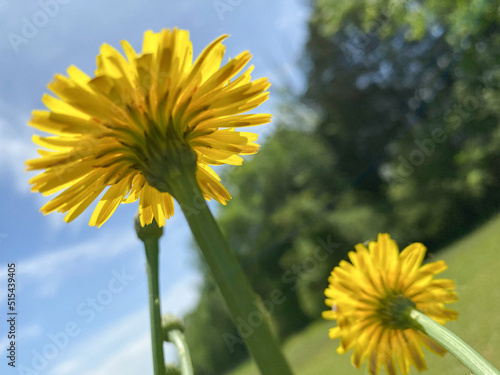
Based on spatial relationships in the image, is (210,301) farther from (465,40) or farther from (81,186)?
(81,186)

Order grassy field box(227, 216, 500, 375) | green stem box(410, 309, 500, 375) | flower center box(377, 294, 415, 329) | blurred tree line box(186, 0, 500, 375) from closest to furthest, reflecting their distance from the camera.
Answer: green stem box(410, 309, 500, 375) < flower center box(377, 294, 415, 329) < grassy field box(227, 216, 500, 375) < blurred tree line box(186, 0, 500, 375)

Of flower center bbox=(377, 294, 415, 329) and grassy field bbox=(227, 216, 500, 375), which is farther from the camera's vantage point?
grassy field bbox=(227, 216, 500, 375)

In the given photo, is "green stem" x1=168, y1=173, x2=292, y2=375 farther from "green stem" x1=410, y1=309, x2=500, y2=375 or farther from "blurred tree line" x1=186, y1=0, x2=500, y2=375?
"blurred tree line" x1=186, y1=0, x2=500, y2=375

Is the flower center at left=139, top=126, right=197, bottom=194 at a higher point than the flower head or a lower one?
higher

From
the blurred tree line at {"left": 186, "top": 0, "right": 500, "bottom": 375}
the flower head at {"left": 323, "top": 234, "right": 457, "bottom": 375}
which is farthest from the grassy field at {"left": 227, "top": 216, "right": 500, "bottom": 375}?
the blurred tree line at {"left": 186, "top": 0, "right": 500, "bottom": 375}

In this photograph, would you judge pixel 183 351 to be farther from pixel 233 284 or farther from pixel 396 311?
pixel 396 311

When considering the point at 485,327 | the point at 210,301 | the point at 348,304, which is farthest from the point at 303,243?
the point at 348,304

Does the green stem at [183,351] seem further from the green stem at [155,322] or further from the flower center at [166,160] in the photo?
the flower center at [166,160]
